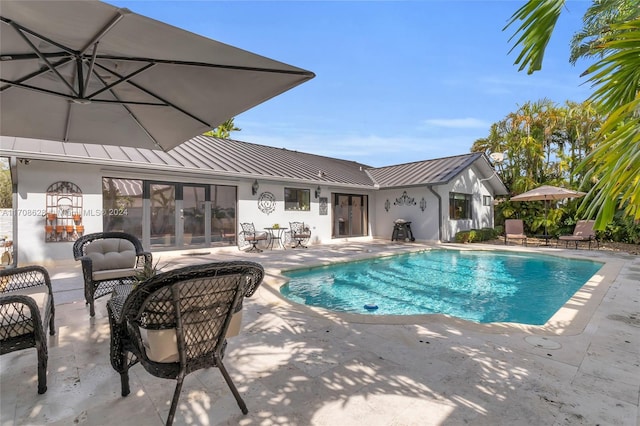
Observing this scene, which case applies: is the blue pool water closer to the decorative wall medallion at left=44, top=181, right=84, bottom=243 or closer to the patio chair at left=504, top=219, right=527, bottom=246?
the patio chair at left=504, top=219, right=527, bottom=246

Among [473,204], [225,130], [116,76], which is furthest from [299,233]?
[225,130]

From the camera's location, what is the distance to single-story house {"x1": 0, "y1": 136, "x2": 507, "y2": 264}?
7.45 meters

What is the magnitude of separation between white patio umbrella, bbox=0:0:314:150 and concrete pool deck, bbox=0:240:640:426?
2.42m

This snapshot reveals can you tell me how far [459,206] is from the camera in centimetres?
1460

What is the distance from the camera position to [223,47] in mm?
2250

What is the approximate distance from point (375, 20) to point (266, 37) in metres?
3.25

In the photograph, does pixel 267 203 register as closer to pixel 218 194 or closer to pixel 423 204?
pixel 218 194

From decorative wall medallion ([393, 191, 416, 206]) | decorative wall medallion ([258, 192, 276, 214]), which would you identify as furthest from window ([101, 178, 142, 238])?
decorative wall medallion ([393, 191, 416, 206])

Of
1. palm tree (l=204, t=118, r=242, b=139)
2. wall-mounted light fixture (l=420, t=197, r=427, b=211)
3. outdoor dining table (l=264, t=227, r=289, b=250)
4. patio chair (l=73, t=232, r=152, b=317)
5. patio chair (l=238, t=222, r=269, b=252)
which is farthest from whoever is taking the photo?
palm tree (l=204, t=118, r=242, b=139)

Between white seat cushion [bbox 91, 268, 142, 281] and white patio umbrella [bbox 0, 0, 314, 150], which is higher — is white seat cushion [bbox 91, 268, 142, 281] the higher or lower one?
the lower one

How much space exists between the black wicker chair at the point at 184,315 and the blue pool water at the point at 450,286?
3.66 m

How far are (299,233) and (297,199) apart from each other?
1.39m

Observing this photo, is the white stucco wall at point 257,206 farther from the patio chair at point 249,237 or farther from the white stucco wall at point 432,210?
the patio chair at point 249,237

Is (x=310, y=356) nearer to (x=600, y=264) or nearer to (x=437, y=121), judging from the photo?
(x=600, y=264)
